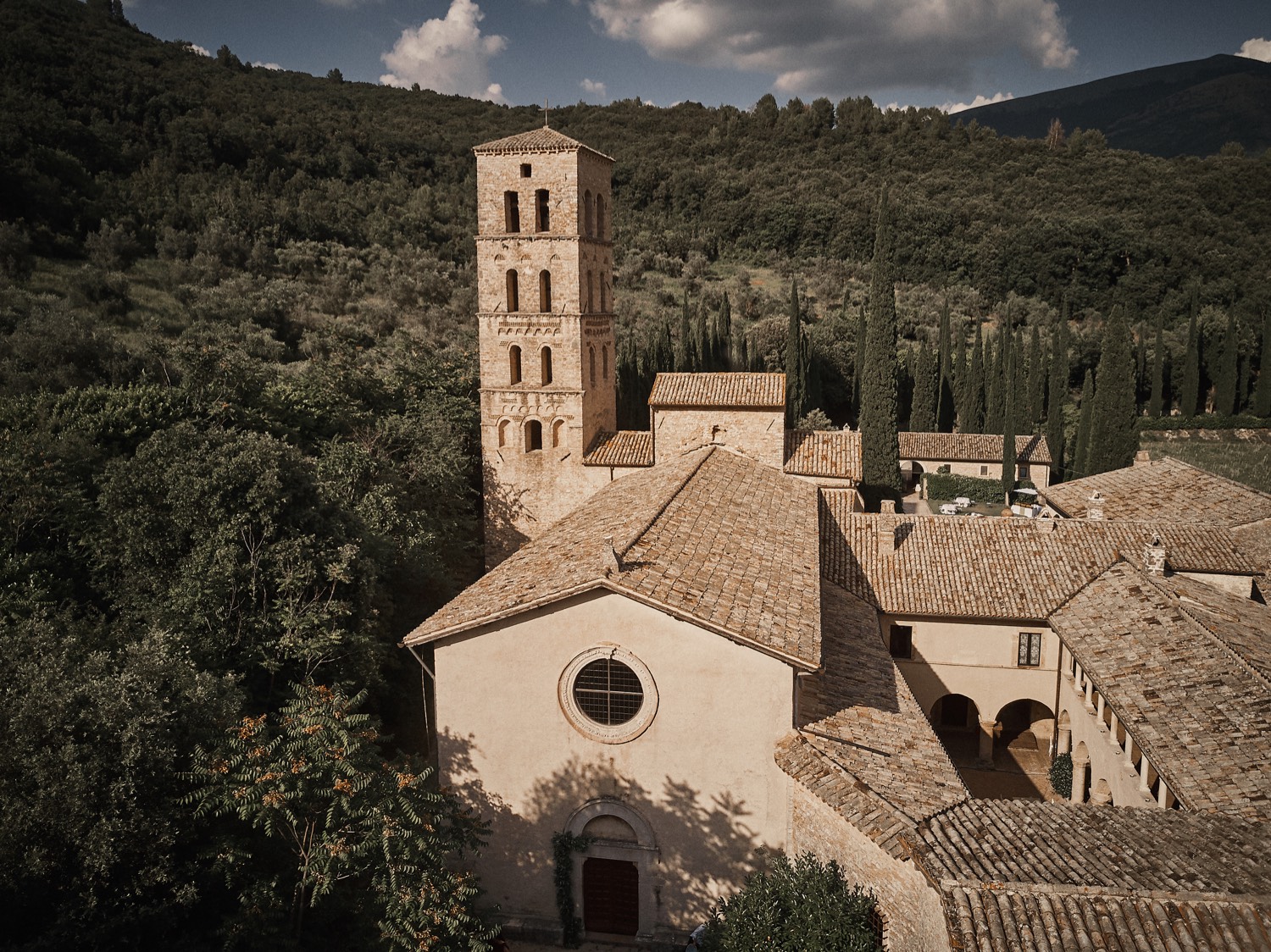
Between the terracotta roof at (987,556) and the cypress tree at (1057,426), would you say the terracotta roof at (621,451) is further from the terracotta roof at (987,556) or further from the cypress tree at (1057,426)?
the cypress tree at (1057,426)

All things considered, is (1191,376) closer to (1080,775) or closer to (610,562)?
(1080,775)

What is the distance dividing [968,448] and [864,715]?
34629 mm

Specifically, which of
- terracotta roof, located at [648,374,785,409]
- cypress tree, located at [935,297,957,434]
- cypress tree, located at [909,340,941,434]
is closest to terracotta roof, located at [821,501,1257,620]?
terracotta roof, located at [648,374,785,409]

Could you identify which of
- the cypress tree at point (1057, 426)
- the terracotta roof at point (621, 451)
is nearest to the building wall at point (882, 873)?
the terracotta roof at point (621, 451)

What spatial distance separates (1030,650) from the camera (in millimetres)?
18969

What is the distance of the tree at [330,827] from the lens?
9.72 metres

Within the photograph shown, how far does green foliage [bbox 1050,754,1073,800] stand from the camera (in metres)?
17.6

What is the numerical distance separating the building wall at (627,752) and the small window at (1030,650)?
9.74 meters

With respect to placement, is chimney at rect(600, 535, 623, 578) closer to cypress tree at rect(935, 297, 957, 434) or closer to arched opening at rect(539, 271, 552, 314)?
arched opening at rect(539, 271, 552, 314)

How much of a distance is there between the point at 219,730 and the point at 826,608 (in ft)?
38.7

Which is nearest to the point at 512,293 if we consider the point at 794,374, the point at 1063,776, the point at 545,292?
the point at 545,292

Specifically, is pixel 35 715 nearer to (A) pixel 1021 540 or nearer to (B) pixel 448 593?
(B) pixel 448 593

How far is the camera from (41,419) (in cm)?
1828

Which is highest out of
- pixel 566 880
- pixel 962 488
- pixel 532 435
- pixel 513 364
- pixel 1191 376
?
pixel 513 364
